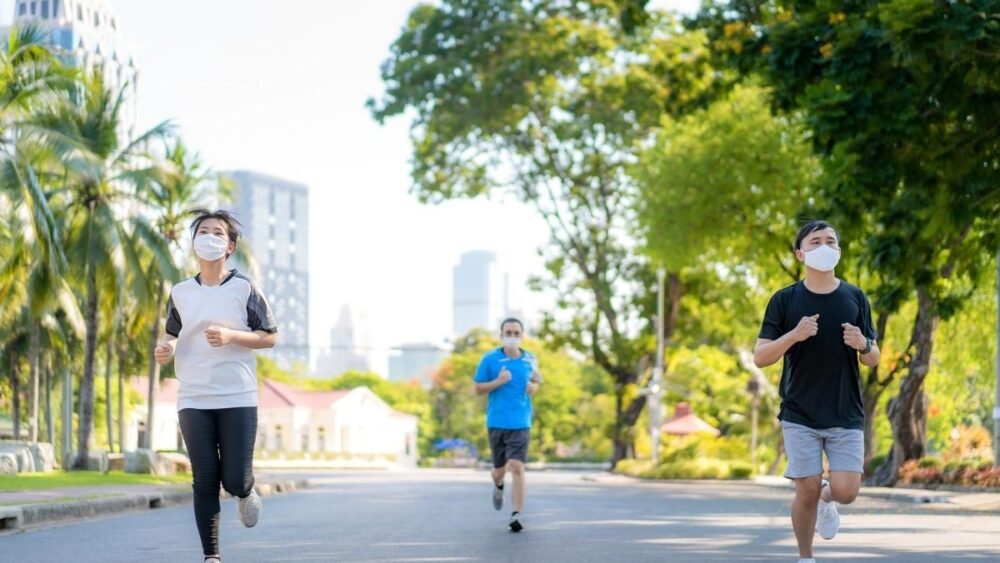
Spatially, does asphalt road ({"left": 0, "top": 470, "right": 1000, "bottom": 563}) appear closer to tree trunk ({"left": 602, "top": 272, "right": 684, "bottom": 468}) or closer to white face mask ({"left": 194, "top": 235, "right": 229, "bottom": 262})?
white face mask ({"left": 194, "top": 235, "right": 229, "bottom": 262})

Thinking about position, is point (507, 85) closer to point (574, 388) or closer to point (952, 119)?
point (952, 119)

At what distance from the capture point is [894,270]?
19703 millimetres

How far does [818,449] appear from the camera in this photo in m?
8.32

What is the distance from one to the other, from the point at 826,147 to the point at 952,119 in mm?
1306

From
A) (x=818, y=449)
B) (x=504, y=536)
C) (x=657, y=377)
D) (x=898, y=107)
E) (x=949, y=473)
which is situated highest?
(x=898, y=107)

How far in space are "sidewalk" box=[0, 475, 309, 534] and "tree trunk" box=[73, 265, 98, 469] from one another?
29.0 ft

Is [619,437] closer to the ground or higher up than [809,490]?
higher up

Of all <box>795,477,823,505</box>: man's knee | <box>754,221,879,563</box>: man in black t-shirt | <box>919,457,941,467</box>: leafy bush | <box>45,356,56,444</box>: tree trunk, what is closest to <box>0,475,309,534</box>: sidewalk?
<box>795,477,823,505</box>: man's knee

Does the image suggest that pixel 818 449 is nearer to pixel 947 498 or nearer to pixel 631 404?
pixel 947 498

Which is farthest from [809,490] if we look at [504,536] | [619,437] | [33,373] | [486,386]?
[619,437]

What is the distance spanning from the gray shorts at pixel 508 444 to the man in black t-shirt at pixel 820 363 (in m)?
5.71

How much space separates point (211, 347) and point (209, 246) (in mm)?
527

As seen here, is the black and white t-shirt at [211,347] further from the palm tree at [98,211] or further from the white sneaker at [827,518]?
the palm tree at [98,211]

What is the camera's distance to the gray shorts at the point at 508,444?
45.9 feet
